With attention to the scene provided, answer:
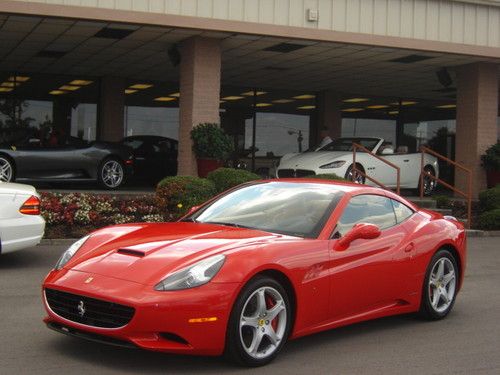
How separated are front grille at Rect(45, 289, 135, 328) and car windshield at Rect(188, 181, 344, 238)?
1.59m

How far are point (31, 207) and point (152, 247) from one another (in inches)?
185

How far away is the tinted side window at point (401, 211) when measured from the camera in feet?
23.5

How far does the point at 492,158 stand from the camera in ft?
66.2

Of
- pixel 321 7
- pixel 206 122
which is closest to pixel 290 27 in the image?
pixel 321 7

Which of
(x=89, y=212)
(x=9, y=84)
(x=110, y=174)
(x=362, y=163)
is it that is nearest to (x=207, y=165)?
(x=110, y=174)

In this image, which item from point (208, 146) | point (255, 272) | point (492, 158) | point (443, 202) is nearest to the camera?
point (255, 272)

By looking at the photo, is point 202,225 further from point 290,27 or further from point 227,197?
point 290,27

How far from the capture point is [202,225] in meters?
6.40

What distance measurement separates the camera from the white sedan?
31.3ft

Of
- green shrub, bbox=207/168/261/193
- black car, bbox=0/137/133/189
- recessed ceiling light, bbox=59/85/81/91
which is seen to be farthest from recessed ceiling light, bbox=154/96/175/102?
green shrub, bbox=207/168/261/193

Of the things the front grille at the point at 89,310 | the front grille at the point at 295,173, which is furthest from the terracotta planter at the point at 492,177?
the front grille at the point at 89,310

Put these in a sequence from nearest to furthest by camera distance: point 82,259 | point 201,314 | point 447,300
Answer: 1. point 201,314
2. point 82,259
3. point 447,300

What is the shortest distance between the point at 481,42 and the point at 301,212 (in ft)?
47.5

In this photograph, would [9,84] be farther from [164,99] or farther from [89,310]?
[89,310]
